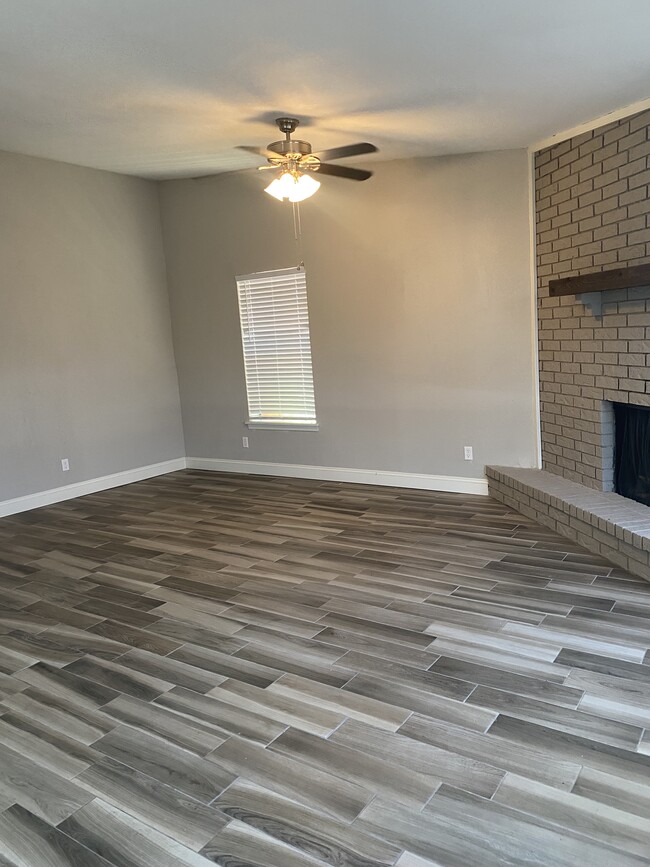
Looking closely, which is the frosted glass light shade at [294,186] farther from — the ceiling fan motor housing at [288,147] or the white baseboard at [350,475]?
the white baseboard at [350,475]

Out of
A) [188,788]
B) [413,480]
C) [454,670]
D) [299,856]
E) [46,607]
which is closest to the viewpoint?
[299,856]

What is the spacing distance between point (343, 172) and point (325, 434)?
2.41 m

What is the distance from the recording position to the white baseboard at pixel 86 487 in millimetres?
5481

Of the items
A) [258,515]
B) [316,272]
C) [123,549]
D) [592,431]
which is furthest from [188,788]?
[316,272]

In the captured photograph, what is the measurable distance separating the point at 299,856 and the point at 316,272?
4.85 meters

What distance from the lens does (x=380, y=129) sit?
426cm

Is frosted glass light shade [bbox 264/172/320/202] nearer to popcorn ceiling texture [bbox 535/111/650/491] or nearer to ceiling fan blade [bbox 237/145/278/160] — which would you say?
ceiling fan blade [bbox 237/145/278/160]

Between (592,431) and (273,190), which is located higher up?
(273,190)

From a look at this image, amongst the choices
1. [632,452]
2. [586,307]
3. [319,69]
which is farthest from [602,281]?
[319,69]

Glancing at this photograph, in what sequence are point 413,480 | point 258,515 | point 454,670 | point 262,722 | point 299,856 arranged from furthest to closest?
1. point 413,480
2. point 258,515
3. point 454,670
4. point 262,722
5. point 299,856

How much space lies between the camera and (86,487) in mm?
6023

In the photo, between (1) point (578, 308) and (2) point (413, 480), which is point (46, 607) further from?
(1) point (578, 308)

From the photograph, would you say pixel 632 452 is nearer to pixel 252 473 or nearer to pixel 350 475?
pixel 350 475

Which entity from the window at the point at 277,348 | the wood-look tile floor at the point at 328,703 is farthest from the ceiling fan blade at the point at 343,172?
the wood-look tile floor at the point at 328,703
